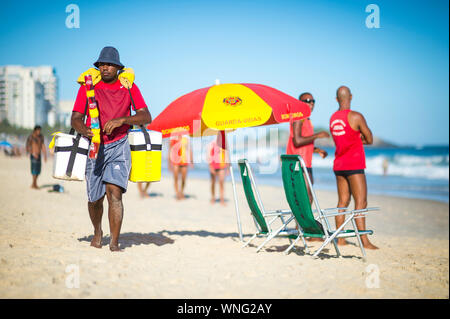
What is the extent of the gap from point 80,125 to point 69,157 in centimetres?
34

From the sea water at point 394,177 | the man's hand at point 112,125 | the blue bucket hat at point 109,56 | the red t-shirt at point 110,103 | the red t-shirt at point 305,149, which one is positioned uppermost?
the blue bucket hat at point 109,56

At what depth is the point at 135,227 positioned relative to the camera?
22.2 feet

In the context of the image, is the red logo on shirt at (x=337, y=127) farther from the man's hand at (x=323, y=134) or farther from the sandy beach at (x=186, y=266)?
the sandy beach at (x=186, y=266)

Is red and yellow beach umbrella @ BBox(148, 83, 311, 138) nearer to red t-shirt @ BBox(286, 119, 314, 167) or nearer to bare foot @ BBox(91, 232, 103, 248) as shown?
red t-shirt @ BBox(286, 119, 314, 167)

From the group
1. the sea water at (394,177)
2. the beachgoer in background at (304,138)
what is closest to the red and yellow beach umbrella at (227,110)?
the beachgoer in background at (304,138)

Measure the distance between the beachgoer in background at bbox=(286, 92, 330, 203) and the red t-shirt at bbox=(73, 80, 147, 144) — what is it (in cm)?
230

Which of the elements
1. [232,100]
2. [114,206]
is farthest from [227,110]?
[114,206]

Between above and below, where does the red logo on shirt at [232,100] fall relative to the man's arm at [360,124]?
above

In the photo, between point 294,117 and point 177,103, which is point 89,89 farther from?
point 294,117

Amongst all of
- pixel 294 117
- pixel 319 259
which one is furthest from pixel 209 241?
pixel 294 117

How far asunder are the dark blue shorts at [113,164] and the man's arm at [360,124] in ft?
9.21

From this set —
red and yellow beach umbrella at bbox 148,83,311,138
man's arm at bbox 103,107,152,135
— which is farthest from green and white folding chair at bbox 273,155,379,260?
man's arm at bbox 103,107,152,135

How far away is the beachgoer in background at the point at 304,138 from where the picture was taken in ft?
18.4
